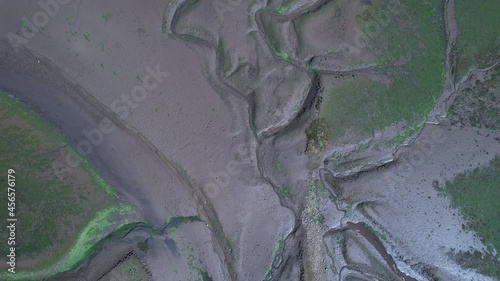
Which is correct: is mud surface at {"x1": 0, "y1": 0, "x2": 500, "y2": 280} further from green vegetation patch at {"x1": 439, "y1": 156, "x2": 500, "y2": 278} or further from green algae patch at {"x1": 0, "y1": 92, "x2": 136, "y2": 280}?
green algae patch at {"x1": 0, "y1": 92, "x2": 136, "y2": 280}

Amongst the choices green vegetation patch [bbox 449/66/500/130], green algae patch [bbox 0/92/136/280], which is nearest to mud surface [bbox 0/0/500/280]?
green vegetation patch [bbox 449/66/500/130]

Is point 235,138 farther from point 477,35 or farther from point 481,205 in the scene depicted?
point 477,35

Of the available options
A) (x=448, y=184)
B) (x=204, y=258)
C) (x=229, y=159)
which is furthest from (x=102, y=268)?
(x=448, y=184)

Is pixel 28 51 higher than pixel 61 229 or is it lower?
→ higher

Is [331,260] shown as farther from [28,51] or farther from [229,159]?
[28,51]

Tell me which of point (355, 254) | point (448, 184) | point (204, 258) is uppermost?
point (204, 258)

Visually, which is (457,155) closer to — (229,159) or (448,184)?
(448,184)
